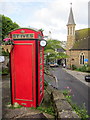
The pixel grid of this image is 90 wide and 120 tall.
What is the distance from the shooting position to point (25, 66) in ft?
16.3

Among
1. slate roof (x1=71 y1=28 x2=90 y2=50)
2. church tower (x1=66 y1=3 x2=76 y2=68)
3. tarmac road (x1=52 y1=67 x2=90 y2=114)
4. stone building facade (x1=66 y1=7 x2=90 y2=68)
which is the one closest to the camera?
tarmac road (x1=52 y1=67 x2=90 y2=114)

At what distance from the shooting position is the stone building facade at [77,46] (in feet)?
75.3

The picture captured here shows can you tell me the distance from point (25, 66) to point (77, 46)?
21646mm

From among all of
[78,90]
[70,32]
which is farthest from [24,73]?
[70,32]

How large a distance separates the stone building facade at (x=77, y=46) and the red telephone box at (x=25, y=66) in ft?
65.9

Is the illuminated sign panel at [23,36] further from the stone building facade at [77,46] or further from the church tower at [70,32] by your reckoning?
the church tower at [70,32]

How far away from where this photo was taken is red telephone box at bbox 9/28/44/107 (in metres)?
4.86

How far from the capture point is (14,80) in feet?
16.8

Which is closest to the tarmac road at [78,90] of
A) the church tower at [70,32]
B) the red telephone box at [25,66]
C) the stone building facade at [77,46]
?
the red telephone box at [25,66]

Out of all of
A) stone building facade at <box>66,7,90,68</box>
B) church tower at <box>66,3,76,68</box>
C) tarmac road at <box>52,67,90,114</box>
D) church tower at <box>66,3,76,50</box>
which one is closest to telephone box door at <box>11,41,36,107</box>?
tarmac road at <box>52,67,90,114</box>

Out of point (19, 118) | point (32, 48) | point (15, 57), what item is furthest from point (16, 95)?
point (32, 48)

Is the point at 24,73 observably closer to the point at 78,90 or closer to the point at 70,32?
the point at 78,90

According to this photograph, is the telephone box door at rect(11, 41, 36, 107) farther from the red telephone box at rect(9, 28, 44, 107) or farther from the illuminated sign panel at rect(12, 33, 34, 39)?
the illuminated sign panel at rect(12, 33, 34, 39)

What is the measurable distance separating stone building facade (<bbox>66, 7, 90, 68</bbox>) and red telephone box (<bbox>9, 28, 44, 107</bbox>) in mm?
20092
